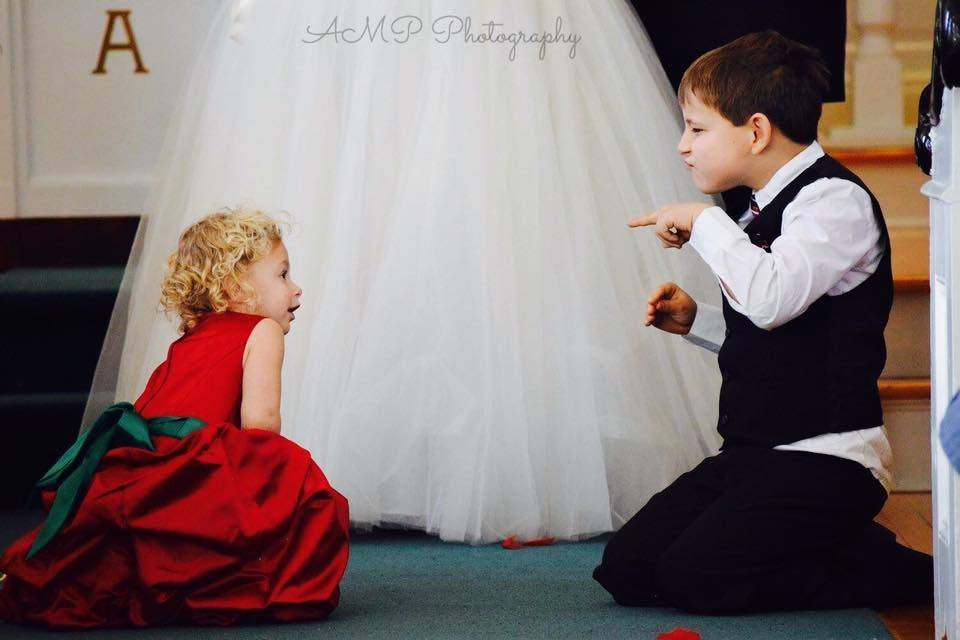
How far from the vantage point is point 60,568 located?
159cm

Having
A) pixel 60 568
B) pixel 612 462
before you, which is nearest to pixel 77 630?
pixel 60 568

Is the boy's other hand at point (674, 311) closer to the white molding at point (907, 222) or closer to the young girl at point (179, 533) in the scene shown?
the young girl at point (179, 533)

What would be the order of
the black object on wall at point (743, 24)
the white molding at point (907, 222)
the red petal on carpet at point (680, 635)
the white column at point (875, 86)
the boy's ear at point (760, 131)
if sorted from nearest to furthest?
the red petal on carpet at point (680, 635) → the boy's ear at point (760, 131) → the black object on wall at point (743, 24) → the white molding at point (907, 222) → the white column at point (875, 86)

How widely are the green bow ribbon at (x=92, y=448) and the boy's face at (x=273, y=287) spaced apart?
0.21 metres

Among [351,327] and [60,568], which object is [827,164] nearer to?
[351,327]

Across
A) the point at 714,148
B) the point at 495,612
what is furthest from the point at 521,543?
the point at 714,148

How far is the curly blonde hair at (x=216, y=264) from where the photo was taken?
178 centimetres

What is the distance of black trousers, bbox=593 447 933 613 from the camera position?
5.25 feet

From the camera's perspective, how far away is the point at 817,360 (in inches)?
63.6

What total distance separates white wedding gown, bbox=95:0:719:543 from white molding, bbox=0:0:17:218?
1.19m

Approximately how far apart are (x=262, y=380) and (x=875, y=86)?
75.5 inches

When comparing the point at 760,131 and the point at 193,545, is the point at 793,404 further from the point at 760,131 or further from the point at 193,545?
the point at 193,545

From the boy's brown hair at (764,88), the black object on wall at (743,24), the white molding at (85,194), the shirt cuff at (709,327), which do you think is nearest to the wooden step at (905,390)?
the black object on wall at (743,24)

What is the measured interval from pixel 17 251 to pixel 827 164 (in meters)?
2.28
